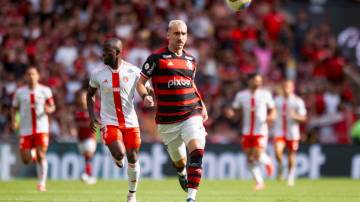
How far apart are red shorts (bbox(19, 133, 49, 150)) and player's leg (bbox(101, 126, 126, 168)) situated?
5242 millimetres

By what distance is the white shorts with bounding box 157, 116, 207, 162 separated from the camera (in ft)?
43.2

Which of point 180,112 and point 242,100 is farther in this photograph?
point 242,100

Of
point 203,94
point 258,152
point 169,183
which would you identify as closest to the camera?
point 258,152

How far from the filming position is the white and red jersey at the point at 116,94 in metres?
14.0

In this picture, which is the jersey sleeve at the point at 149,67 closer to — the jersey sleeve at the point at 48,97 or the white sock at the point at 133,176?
the white sock at the point at 133,176

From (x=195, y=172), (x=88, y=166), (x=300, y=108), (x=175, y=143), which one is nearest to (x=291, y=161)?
(x=300, y=108)

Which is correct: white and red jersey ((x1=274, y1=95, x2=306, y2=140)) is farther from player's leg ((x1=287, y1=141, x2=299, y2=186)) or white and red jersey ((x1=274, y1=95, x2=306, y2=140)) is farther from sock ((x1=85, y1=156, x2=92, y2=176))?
sock ((x1=85, y1=156, x2=92, y2=176))

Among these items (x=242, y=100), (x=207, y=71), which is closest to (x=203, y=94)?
(x=207, y=71)

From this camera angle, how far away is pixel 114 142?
13.8 meters

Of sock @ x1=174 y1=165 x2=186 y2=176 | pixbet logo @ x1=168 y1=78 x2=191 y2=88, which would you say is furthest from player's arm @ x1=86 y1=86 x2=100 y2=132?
sock @ x1=174 y1=165 x2=186 y2=176

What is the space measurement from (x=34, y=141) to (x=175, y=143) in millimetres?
5851

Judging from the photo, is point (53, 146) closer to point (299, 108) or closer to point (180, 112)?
point (299, 108)

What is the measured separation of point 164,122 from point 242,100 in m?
7.63

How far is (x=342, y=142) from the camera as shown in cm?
2769
